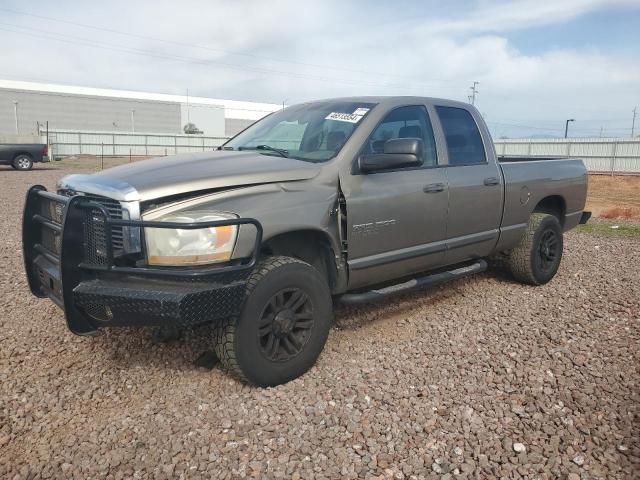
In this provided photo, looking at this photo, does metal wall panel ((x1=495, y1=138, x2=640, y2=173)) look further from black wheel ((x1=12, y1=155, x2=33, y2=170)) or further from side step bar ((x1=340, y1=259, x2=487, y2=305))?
side step bar ((x1=340, y1=259, x2=487, y2=305))

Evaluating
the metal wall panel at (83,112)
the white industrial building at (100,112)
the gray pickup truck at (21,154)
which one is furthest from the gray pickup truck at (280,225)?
the metal wall panel at (83,112)

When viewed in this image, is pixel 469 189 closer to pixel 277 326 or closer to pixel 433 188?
pixel 433 188

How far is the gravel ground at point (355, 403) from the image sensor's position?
2.53 meters

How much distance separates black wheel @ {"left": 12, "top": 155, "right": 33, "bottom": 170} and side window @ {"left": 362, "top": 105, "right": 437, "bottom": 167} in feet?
76.1

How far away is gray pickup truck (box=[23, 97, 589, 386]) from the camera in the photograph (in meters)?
2.77

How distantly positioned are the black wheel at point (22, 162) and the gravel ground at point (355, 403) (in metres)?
21.2

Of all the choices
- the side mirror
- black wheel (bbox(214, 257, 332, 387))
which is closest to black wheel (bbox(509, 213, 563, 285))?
the side mirror

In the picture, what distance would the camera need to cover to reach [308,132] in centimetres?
403

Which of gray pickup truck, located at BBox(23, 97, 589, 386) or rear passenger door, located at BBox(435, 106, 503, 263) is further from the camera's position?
rear passenger door, located at BBox(435, 106, 503, 263)

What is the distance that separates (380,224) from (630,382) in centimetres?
190

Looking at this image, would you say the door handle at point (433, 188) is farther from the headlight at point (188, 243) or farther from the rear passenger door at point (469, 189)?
the headlight at point (188, 243)

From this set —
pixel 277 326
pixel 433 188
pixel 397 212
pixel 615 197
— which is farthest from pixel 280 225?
pixel 615 197

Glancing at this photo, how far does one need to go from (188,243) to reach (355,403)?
4.39 ft

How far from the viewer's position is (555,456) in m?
2.58
